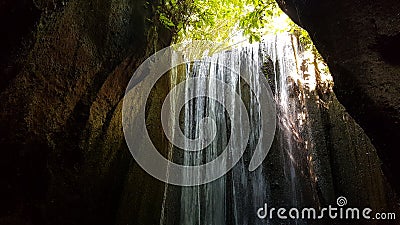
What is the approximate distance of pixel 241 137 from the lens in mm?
9773

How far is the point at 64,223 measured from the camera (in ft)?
12.4

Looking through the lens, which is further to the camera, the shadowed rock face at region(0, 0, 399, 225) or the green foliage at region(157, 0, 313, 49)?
the green foliage at region(157, 0, 313, 49)

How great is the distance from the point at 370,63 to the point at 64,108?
3.14m

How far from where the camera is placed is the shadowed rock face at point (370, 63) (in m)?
3.14

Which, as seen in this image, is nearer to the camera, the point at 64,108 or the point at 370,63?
the point at 370,63

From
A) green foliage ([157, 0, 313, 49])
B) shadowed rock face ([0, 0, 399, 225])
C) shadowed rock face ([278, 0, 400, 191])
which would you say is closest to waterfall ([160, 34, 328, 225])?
green foliage ([157, 0, 313, 49])

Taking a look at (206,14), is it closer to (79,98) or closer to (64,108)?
(79,98)

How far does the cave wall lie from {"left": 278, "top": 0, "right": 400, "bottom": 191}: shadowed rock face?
8.77 ft

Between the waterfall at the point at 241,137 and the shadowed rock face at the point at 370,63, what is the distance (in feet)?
15.8

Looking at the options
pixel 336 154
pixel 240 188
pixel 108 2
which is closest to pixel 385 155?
pixel 108 2

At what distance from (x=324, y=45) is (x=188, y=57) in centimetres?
598

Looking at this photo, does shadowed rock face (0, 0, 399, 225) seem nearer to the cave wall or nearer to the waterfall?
the cave wall

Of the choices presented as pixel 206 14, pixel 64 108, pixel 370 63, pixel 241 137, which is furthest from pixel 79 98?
pixel 241 137

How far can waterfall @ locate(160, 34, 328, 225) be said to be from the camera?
8.91 meters
